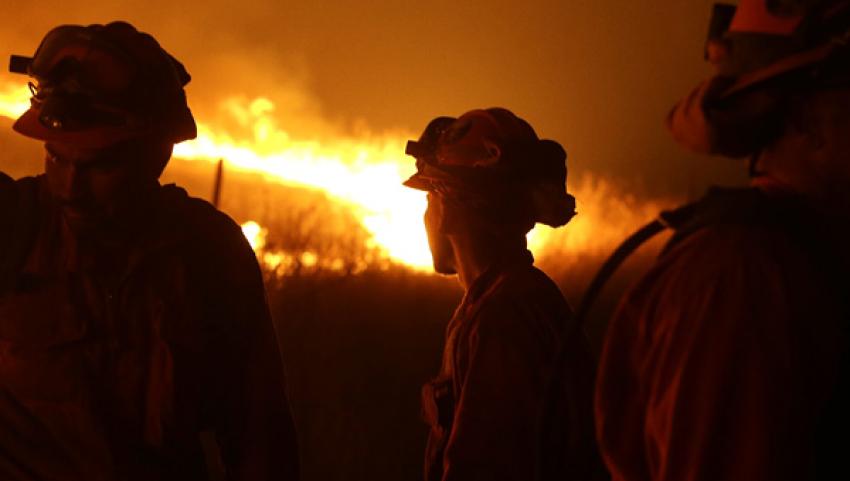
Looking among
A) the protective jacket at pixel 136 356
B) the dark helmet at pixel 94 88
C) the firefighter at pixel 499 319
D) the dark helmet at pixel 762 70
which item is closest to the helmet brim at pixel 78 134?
the dark helmet at pixel 94 88

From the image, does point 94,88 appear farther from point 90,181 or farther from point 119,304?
point 119,304

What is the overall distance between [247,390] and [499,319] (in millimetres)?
819

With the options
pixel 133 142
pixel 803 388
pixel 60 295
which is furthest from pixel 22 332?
pixel 803 388

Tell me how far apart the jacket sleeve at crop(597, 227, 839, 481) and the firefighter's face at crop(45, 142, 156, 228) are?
171 centimetres

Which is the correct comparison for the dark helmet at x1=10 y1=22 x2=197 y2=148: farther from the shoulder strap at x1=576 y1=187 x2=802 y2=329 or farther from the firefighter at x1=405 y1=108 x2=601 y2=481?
the shoulder strap at x1=576 y1=187 x2=802 y2=329

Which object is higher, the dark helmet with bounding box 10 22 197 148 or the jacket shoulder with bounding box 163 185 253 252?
the dark helmet with bounding box 10 22 197 148

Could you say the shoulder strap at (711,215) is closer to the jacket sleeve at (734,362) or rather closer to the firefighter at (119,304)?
the jacket sleeve at (734,362)

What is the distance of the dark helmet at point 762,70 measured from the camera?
1409 millimetres

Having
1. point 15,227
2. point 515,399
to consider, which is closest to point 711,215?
point 515,399

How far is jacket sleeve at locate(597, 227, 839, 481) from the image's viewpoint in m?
1.24

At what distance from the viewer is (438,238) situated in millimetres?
3422

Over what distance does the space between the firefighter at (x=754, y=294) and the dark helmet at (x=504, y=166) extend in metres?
1.64

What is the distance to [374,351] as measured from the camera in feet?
31.8

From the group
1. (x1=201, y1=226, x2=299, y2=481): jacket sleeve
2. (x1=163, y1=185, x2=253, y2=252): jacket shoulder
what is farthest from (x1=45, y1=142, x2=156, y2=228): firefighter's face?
(x1=201, y1=226, x2=299, y2=481): jacket sleeve
